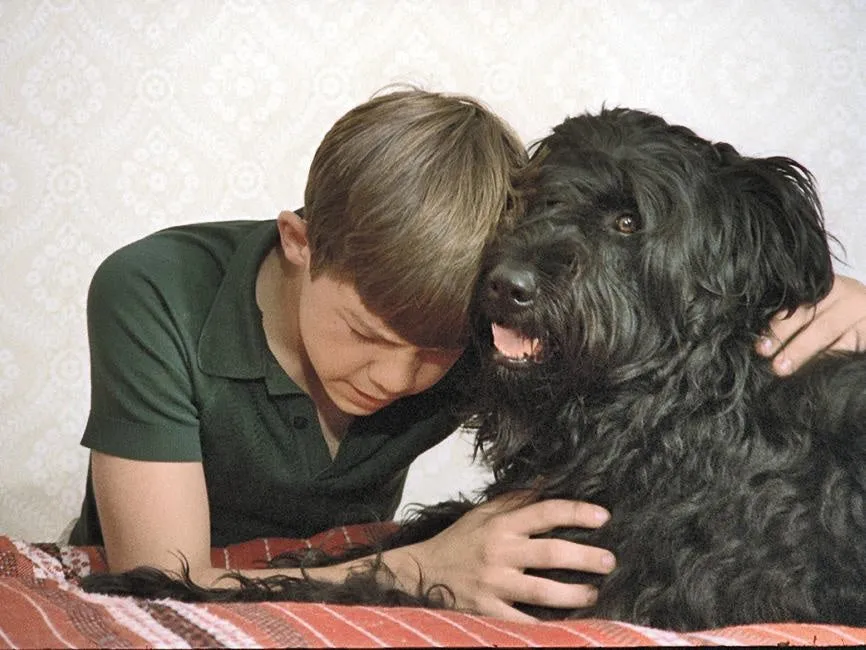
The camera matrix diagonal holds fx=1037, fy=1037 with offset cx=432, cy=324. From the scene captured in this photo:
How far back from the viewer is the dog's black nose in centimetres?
136

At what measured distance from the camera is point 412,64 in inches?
112

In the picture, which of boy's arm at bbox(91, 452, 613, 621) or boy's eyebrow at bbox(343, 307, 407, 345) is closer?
boy's arm at bbox(91, 452, 613, 621)

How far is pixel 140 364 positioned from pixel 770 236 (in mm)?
988

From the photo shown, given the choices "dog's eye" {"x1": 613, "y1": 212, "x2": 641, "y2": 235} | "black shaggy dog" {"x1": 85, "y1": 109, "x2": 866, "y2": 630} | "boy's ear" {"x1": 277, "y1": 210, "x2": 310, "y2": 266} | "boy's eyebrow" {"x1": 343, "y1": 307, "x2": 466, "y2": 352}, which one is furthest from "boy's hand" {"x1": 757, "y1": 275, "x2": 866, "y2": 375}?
"boy's ear" {"x1": 277, "y1": 210, "x2": 310, "y2": 266}

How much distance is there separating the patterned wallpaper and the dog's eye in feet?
4.84

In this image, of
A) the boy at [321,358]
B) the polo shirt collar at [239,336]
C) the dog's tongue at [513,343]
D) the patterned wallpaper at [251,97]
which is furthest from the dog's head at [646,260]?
the patterned wallpaper at [251,97]

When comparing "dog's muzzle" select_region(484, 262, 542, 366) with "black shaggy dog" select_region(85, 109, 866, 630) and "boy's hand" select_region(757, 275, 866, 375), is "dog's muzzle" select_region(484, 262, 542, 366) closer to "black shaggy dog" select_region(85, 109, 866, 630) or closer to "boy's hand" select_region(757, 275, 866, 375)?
"black shaggy dog" select_region(85, 109, 866, 630)

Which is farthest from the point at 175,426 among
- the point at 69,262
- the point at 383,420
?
the point at 69,262

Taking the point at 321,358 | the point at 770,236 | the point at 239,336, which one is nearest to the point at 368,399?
the point at 321,358

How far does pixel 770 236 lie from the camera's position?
4.79ft

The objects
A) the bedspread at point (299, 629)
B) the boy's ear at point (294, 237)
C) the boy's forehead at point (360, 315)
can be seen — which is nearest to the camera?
the bedspread at point (299, 629)

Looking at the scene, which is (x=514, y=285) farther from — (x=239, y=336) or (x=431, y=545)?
(x=239, y=336)

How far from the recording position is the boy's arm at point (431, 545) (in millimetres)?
1431

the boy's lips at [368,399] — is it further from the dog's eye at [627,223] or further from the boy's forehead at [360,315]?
the dog's eye at [627,223]
